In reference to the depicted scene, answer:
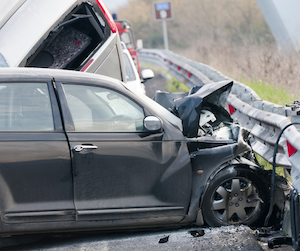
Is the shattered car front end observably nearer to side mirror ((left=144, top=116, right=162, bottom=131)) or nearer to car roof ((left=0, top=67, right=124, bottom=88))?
side mirror ((left=144, top=116, right=162, bottom=131))

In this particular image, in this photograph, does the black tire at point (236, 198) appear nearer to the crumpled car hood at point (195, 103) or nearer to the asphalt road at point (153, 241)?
the asphalt road at point (153, 241)

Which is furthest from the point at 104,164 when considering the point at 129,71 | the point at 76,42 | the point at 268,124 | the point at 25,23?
the point at 129,71

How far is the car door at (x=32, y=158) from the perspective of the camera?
337 cm

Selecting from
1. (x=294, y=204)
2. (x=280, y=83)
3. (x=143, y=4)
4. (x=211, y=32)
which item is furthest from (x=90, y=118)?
(x=143, y=4)

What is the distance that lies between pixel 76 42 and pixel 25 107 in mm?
3748

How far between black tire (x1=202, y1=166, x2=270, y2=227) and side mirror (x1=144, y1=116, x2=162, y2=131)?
31.8 inches

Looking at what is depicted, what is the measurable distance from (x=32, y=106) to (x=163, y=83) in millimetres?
13230

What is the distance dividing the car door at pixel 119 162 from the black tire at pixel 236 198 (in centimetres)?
30

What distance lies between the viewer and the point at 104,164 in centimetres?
354

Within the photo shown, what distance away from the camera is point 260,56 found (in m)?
9.98

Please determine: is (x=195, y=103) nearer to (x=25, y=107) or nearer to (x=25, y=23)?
(x=25, y=107)

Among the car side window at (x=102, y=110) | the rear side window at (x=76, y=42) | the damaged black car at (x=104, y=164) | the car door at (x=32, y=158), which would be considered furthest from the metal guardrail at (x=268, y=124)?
the rear side window at (x=76, y=42)

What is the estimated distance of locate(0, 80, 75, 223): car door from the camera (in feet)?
11.1

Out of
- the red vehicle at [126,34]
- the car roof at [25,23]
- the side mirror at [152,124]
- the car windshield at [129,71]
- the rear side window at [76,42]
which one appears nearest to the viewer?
the side mirror at [152,124]
